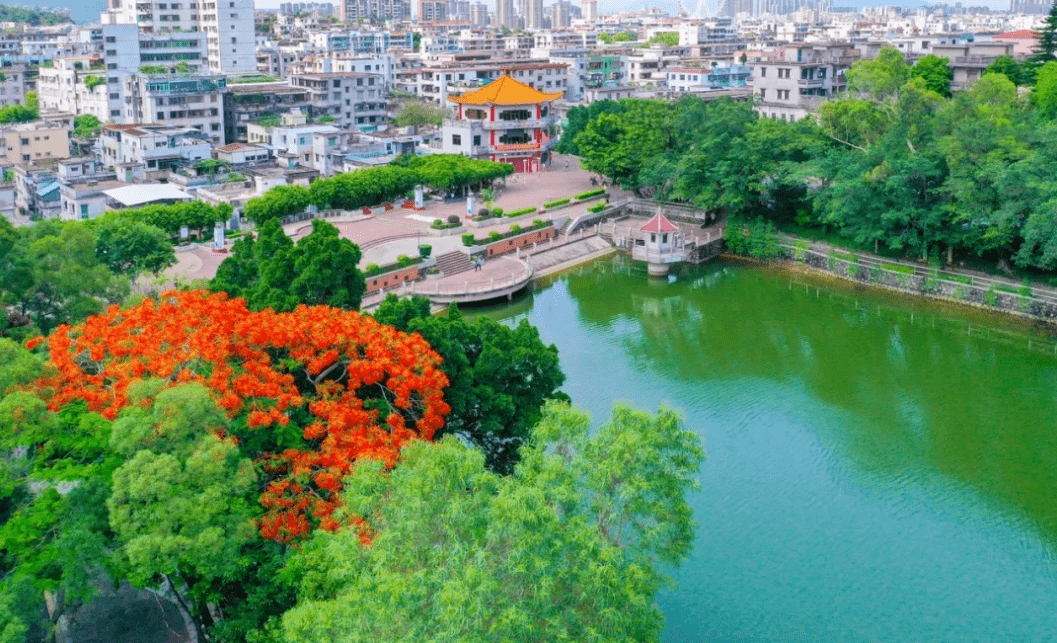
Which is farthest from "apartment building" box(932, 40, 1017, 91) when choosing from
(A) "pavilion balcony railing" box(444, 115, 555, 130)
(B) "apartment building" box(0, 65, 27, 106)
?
(B) "apartment building" box(0, 65, 27, 106)

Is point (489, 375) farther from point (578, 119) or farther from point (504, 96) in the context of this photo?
point (504, 96)

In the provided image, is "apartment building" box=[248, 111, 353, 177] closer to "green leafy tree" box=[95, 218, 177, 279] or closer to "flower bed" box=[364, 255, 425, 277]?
"flower bed" box=[364, 255, 425, 277]

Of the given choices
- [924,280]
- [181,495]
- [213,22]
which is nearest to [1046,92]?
Answer: [924,280]

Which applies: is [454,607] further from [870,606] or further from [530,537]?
[870,606]

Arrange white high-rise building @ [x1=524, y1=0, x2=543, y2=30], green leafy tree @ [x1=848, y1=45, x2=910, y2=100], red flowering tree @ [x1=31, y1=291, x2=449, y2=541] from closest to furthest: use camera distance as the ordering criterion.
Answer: red flowering tree @ [x1=31, y1=291, x2=449, y2=541] → green leafy tree @ [x1=848, y1=45, x2=910, y2=100] → white high-rise building @ [x1=524, y1=0, x2=543, y2=30]

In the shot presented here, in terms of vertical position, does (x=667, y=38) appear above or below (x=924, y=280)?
above

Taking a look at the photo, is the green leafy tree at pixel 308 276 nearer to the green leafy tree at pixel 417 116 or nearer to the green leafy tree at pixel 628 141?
→ the green leafy tree at pixel 628 141

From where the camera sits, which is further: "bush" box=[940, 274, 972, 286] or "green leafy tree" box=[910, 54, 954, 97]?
"green leafy tree" box=[910, 54, 954, 97]
